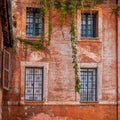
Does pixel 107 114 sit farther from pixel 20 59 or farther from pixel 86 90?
pixel 20 59

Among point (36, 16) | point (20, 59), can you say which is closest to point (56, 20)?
point (36, 16)

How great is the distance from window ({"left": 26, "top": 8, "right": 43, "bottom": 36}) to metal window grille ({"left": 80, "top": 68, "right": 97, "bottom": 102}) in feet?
9.92

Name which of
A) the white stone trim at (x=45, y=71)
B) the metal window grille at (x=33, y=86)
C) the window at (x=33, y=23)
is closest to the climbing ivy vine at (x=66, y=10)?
the window at (x=33, y=23)

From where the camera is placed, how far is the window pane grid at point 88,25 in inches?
1062

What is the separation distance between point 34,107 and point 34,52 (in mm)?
2749

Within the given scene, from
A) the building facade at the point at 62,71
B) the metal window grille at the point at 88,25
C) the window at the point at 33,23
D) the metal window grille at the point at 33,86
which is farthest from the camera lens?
the metal window grille at the point at 88,25

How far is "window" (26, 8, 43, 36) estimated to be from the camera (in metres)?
26.6

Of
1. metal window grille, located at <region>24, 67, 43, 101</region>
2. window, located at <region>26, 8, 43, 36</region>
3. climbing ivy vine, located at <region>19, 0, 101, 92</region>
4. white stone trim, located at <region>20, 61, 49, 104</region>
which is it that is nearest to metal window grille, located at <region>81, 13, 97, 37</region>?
climbing ivy vine, located at <region>19, 0, 101, 92</region>

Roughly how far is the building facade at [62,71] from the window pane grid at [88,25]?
0.54ft

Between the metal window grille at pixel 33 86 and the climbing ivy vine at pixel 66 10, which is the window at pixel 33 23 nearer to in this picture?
the climbing ivy vine at pixel 66 10

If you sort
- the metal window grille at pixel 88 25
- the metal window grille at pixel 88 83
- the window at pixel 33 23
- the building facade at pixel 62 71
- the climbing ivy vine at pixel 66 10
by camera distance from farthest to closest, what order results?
the metal window grille at pixel 88 25 < the window at pixel 33 23 < the metal window grille at pixel 88 83 < the climbing ivy vine at pixel 66 10 < the building facade at pixel 62 71

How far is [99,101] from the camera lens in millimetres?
26094

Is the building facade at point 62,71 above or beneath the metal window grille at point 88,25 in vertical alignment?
beneath

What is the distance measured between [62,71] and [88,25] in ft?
9.37
